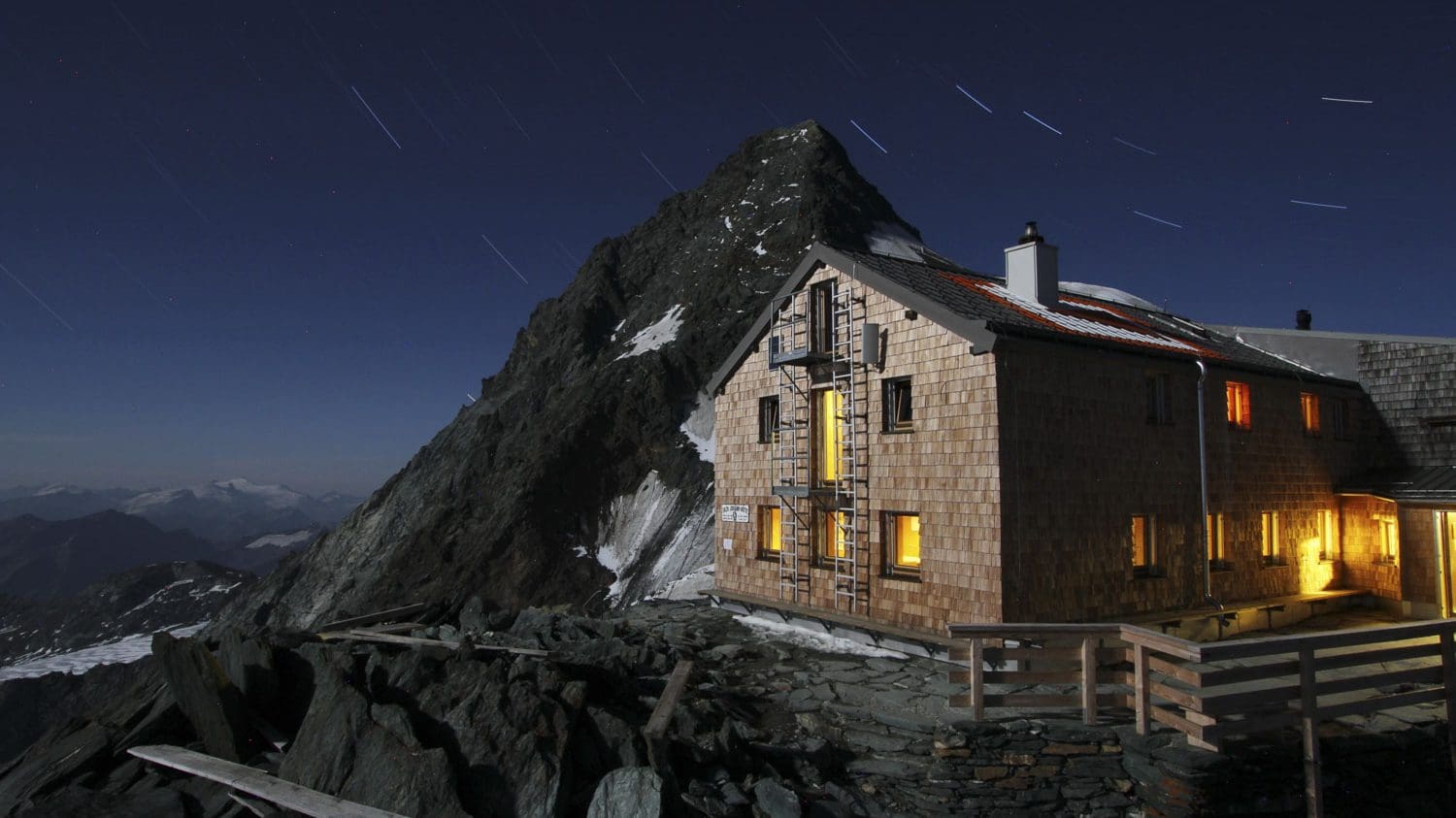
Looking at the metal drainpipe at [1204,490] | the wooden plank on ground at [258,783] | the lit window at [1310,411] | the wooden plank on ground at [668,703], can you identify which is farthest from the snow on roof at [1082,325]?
the wooden plank on ground at [258,783]

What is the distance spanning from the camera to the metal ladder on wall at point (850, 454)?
51.2 ft

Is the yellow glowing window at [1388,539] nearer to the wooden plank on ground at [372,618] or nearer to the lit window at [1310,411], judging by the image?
the lit window at [1310,411]

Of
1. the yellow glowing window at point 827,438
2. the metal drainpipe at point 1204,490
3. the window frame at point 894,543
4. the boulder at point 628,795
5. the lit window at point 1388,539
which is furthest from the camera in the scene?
the lit window at point 1388,539

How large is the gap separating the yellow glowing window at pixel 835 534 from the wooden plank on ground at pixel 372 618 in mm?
7839

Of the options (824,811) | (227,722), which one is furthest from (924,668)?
(227,722)

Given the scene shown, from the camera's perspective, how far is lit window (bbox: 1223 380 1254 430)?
1767cm

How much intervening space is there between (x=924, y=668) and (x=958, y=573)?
1.63 metres

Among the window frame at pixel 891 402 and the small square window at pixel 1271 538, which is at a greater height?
the window frame at pixel 891 402

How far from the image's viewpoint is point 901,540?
1535cm

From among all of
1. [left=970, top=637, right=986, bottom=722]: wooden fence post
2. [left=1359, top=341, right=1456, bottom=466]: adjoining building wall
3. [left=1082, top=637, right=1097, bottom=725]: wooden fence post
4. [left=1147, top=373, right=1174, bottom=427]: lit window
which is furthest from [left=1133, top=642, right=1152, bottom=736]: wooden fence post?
[left=1359, top=341, right=1456, bottom=466]: adjoining building wall

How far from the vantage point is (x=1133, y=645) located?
10188mm

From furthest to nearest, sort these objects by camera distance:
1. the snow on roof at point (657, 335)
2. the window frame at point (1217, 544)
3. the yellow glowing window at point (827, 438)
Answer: the snow on roof at point (657, 335) → the yellow glowing window at point (827, 438) → the window frame at point (1217, 544)

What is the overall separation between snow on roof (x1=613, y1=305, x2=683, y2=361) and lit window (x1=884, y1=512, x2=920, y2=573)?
1810 inches

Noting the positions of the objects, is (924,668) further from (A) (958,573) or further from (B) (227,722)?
(B) (227,722)
